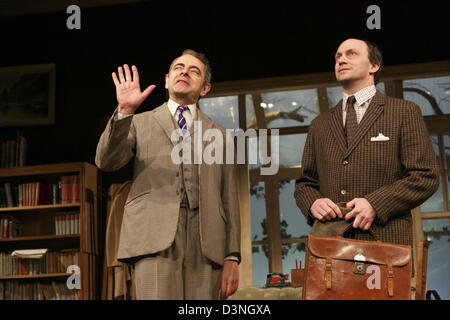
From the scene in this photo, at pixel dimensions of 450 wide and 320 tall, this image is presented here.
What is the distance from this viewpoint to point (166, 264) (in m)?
2.43

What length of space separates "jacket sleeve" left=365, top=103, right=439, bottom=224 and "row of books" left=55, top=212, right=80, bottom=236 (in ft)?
13.9

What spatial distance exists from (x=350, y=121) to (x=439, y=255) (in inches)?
135

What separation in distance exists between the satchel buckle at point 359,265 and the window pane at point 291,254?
3.62 meters

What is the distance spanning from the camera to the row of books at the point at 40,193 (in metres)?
6.27

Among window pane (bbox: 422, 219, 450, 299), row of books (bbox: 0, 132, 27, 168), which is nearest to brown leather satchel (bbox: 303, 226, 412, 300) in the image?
window pane (bbox: 422, 219, 450, 299)

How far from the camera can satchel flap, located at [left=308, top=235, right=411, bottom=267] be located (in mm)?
2430

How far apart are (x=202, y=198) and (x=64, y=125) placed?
181 inches

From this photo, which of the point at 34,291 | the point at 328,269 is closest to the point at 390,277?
the point at 328,269

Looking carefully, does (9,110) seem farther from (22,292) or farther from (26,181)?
(22,292)

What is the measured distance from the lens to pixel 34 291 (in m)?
6.21

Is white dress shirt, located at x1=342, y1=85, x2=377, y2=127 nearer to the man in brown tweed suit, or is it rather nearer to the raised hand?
the man in brown tweed suit

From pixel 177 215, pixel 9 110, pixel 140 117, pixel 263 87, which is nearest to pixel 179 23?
pixel 263 87

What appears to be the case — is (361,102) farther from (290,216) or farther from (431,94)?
(431,94)

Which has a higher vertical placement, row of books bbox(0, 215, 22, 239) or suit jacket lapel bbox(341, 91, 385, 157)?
suit jacket lapel bbox(341, 91, 385, 157)
